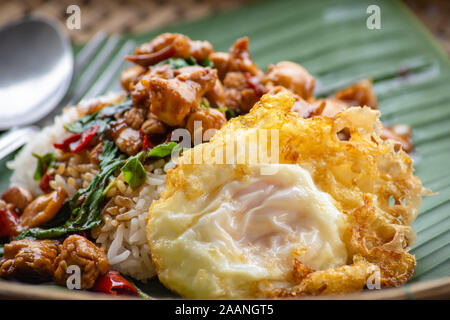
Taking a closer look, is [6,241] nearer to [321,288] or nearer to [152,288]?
[152,288]

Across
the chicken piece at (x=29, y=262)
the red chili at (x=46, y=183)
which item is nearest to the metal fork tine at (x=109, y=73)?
the red chili at (x=46, y=183)

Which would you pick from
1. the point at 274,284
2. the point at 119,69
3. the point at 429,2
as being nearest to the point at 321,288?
the point at 274,284

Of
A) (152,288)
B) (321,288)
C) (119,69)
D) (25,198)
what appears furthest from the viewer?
(119,69)

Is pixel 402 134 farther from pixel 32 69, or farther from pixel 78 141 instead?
pixel 32 69

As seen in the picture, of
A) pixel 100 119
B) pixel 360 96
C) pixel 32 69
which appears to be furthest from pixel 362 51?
pixel 32 69

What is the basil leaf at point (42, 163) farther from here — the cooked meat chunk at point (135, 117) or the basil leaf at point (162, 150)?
the basil leaf at point (162, 150)

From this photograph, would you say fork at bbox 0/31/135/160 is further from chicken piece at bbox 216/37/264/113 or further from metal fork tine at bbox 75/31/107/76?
chicken piece at bbox 216/37/264/113
